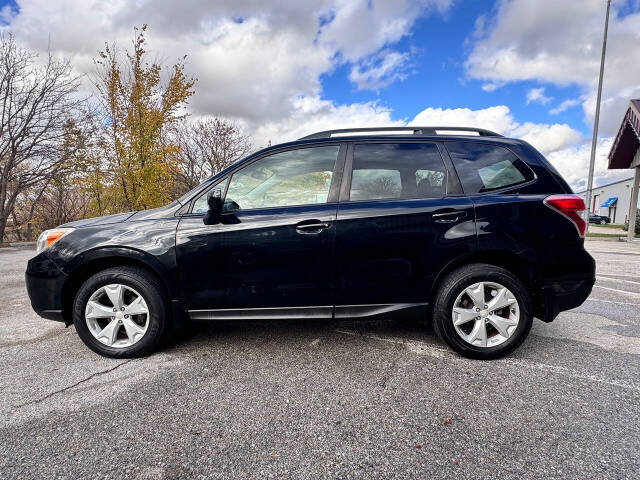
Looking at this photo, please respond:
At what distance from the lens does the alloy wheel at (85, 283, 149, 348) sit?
2.85 m

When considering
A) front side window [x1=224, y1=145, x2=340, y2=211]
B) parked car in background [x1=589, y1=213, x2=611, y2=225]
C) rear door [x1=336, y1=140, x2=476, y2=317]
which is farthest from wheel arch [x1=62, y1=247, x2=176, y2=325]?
parked car in background [x1=589, y1=213, x2=611, y2=225]

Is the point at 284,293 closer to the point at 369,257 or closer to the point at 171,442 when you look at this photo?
the point at 369,257

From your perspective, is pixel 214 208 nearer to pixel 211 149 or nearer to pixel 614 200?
pixel 211 149

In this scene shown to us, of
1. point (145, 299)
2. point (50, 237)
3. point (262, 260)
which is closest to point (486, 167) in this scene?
point (262, 260)

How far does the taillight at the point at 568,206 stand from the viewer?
279 cm

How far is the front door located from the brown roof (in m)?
17.3

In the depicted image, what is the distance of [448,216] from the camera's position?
279 centimetres

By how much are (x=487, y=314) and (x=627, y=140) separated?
785 inches

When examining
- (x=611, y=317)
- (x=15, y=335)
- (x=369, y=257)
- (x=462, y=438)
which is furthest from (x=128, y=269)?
(x=611, y=317)

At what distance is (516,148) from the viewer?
118 inches

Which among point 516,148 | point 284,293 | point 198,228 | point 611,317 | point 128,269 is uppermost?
point 516,148

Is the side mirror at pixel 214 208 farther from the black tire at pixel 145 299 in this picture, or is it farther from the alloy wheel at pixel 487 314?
the alloy wheel at pixel 487 314

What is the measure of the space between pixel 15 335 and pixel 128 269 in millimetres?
1798

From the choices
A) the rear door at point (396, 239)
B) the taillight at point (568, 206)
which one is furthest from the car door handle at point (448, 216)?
the taillight at point (568, 206)
